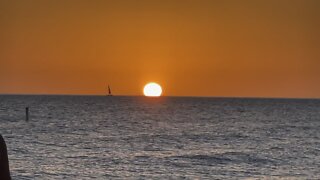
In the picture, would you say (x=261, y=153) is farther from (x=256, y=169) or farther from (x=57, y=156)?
(x=57, y=156)

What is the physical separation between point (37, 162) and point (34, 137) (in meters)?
28.7

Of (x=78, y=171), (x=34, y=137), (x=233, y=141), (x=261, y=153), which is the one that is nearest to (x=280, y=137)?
(x=233, y=141)

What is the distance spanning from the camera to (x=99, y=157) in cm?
5494

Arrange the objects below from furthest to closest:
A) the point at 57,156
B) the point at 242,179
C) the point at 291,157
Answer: the point at 291,157 < the point at 57,156 < the point at 242,179

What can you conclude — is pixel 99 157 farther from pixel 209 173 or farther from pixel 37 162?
pixel 209 173

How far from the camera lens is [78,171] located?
44969mm

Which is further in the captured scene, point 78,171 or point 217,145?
point 217,145

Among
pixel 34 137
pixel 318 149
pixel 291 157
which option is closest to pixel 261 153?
pixel 291 157

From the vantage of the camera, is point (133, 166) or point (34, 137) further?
point (34, 137)

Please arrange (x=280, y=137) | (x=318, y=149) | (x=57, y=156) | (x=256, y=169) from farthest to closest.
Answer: (x=280, y=137)
(x=318, y=149)
(x=57, y=156)
(x=256, y=169)

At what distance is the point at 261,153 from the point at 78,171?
75.5ft

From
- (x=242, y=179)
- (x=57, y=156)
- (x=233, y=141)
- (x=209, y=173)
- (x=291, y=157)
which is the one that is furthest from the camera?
(x=233, y=141)

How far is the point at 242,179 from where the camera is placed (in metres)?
42.6

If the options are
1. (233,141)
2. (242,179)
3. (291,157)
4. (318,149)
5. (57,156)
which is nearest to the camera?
(242,179)
